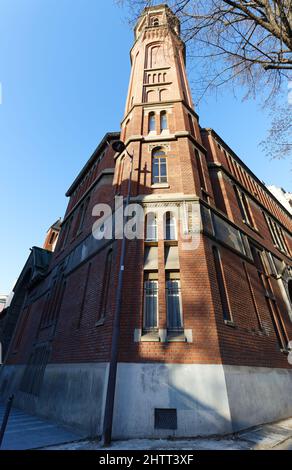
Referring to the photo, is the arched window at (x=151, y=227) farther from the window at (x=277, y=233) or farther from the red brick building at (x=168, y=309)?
the window at (x=277, y=233)

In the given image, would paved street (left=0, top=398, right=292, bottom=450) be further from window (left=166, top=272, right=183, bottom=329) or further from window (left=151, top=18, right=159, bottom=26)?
window (left=151, top=18, right=159, bottom=26)

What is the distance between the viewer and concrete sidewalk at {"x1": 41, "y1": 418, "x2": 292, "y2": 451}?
16.1 ft

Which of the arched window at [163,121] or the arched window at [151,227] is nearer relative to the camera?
the arched window at [151,227]

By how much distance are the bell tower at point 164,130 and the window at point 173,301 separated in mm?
3996

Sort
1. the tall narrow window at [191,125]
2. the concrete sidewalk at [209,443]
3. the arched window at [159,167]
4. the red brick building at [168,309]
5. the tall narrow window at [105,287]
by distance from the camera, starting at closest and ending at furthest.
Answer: the concrete sidewalk at [209,443] → the red brick building at [168,309] → the tall narrow window at [105,287] → the arched window at [159,167] → the tall narrow window at [191,125]

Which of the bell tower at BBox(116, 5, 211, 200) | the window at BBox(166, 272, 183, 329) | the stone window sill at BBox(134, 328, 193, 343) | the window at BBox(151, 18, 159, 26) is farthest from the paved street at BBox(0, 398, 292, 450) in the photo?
the window at BBox(151, 18, 159, 26)

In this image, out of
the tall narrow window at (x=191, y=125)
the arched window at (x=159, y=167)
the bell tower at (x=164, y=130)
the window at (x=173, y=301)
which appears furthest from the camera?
the tall narrow window at (x=191, y=125)

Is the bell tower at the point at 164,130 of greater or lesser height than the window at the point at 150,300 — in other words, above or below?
above

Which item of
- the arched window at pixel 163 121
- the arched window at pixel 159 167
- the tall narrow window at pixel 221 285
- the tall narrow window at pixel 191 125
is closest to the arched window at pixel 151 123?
the arched window at pixel 163 121

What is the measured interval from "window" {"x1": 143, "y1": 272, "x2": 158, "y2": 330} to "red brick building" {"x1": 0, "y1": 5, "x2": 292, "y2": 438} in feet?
0.12

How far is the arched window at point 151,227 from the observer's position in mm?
9227

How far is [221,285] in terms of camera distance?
8.66 metres
